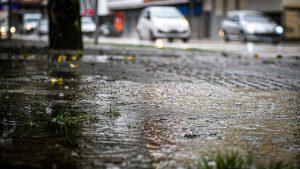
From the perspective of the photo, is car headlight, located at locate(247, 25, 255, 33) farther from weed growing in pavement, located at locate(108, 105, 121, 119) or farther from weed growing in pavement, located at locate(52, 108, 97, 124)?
weed growing in pavement, located at locate(52, 108, 97, 124)

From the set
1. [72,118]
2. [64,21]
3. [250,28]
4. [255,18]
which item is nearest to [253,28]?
[250,28]

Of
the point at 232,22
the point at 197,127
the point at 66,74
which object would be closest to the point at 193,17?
the point at 232,22

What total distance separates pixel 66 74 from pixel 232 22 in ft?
78.0

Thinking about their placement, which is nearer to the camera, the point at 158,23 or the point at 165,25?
the point at 165,25

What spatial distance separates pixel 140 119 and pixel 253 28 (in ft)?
83.8

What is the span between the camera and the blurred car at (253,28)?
Answer: 30.3m

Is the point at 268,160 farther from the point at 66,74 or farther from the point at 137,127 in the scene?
the point at 66,74

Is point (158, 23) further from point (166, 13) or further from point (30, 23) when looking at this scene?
point (30, 23)

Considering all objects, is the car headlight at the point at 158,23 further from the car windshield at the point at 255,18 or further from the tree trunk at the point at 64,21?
the tree trunk at the point at 64,21

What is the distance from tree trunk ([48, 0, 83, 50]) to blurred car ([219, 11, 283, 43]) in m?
15.3

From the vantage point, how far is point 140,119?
5.44m

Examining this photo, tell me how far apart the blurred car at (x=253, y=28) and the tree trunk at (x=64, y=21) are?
15304mm

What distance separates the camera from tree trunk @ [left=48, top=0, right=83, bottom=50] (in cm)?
1650

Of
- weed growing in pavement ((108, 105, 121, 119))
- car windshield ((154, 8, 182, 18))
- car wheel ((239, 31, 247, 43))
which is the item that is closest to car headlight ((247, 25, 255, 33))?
car wheel ((239, 31, 247, 43))
